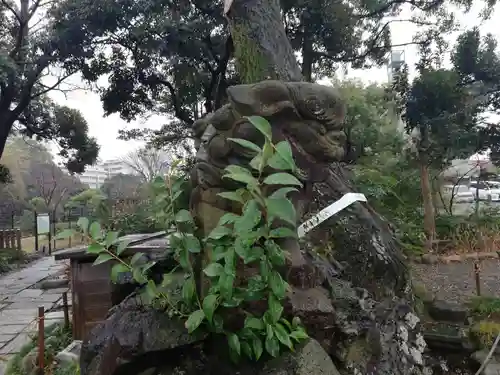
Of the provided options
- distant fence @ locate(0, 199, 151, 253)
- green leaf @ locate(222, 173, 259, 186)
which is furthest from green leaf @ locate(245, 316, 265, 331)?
distant fence @ locate(0, 199, 151, 253)

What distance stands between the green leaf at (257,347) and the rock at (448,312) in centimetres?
300

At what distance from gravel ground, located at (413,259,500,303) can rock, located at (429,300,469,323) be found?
80 centimetres

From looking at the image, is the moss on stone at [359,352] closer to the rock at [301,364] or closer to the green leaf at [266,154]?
the rock at [301,364]

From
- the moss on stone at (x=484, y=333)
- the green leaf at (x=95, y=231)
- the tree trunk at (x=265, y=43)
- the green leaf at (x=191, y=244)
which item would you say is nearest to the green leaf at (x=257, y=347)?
the green leaf at (x=191, y=244)

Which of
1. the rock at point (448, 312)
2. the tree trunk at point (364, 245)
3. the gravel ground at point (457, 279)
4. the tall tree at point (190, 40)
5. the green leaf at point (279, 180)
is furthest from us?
the tall tree at point (190, 40)

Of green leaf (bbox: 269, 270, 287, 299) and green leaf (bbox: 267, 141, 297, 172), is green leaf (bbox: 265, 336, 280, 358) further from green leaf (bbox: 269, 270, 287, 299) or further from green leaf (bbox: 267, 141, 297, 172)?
green leaf (bbox: 267, 141, 297, 172)

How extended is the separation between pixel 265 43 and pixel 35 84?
679cm

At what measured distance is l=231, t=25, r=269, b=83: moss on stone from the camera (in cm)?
297

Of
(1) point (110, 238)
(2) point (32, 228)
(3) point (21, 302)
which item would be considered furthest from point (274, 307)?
(2) point (32, 228)

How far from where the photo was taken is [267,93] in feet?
3.97

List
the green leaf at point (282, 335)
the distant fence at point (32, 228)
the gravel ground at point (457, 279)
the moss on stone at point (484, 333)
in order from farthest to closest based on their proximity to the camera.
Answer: the distant fence at point (32, 228), the gravel ground at point (457, 279), the moss on stone at point (484, 333), the green leaf at point (282, 335)

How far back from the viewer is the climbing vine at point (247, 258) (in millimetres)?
975

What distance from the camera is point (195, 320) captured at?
1.04 m

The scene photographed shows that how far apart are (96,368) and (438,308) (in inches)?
125
